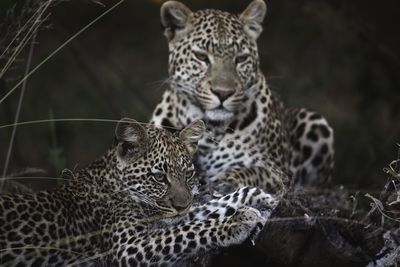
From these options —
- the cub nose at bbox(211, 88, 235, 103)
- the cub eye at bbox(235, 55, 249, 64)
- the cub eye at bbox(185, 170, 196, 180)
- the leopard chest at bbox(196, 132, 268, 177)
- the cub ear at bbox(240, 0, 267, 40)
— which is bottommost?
the leopard chest at bbox(196, 132, 268, 177)

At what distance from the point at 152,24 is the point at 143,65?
1359 millimetres

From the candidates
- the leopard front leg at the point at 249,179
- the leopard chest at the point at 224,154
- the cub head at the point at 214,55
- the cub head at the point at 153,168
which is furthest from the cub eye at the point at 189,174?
the leopard chest at the point at 224,154

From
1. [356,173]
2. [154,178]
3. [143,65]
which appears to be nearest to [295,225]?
[154,178]

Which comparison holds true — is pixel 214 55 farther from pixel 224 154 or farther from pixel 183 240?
pixel 183 240

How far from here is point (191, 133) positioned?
30.8ft

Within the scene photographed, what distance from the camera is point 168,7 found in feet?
36.4

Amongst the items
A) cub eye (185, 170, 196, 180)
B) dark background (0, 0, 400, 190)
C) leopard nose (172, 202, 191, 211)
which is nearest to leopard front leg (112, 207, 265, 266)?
leopard nose (172, 202, 191, 211)

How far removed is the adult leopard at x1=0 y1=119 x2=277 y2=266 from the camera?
8.33 metres

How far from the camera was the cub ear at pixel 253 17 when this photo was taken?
36.9 ft

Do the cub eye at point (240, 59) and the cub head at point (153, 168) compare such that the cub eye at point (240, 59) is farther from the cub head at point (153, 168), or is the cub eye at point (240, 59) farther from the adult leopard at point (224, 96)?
the cub head at point (153, 168)

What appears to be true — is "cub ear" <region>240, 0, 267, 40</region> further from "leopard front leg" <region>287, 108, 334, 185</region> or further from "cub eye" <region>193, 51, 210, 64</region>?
"leopard front leg" <region>287, 108, 334, 185</region>

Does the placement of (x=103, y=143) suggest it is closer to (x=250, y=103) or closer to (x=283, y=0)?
(x=283, y=0)

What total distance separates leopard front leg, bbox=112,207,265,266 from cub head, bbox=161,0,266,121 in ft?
7.39

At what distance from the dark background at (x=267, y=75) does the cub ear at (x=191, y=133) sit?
6.41 ft
